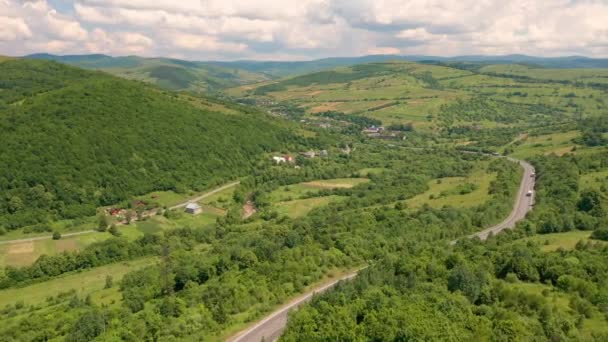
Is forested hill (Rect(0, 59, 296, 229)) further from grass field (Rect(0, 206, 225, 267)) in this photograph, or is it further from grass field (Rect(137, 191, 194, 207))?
grass field (Rect(0, 206, 225, 267))

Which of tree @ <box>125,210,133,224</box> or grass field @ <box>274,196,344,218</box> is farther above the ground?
tree @ <box>125,210,133,224</box>

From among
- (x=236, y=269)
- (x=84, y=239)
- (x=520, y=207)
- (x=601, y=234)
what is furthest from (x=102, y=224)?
(x=601, y=234)

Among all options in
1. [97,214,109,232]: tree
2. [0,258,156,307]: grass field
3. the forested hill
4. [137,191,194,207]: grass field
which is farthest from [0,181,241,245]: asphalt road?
[0,258,156,307]: grass field

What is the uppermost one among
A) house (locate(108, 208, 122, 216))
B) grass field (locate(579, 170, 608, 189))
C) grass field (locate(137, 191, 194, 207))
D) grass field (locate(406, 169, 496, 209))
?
grass field (locate(579, 170, 608, 189))

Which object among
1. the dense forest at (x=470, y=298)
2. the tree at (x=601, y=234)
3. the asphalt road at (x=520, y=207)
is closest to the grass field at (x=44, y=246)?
the dense forest at (x=470, y=298)

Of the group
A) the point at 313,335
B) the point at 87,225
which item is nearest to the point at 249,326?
the point at 313,335

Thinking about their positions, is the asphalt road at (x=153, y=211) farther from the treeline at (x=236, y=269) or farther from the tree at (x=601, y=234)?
the tree at (x=601, y=234)

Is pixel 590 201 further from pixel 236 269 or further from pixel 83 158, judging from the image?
pixel 83 158

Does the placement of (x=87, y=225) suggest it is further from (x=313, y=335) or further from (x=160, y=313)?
(x=313, y=335)
